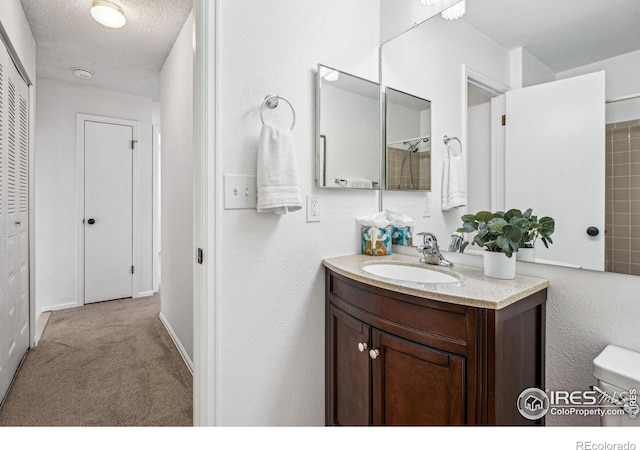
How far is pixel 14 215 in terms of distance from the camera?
202 centimetres

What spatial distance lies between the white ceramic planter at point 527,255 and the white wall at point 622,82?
48 cm

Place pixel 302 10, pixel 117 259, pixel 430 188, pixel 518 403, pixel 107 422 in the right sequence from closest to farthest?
pixel 518 403
pixel 302 10
pixel 430 188
pixel 107 422
pixel 117 259

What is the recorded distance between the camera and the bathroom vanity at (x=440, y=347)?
909 mm

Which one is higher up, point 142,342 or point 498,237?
point 498,237

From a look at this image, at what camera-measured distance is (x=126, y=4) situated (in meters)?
2.09

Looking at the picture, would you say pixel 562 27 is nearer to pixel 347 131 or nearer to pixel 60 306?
pixel 347 131

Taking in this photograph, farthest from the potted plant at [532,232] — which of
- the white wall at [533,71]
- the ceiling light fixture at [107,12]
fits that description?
the ceiling light fixture at [107,12]

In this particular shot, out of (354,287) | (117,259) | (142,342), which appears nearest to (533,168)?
(354,287)

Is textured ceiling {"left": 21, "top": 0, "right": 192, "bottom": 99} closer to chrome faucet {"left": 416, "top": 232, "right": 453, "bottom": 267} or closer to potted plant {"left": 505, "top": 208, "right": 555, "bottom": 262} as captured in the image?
chrome faucet {"left": 416, "top": 232, "right": 453, "bottom": 267}

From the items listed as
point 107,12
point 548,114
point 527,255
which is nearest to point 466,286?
point 527,255

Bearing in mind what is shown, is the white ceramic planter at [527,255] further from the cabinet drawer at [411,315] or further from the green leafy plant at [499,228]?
the cabinet drawer at [411,315]

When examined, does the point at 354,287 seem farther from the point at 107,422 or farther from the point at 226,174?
the point at 107,422

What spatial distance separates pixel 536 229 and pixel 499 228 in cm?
16

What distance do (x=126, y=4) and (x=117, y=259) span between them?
107 inches
